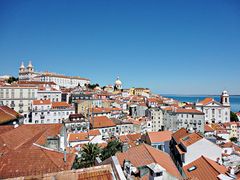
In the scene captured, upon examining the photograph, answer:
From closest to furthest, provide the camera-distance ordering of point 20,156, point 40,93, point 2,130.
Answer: point 20,156 < point 2,130 < point 40,93

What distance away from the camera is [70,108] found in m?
58.8

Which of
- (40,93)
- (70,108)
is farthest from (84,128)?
(40,93)

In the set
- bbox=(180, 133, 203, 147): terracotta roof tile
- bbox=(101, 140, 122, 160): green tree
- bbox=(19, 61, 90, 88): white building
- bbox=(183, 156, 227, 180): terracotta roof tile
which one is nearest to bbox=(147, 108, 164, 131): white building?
bbox=(101, 140, 122, 160): green tree

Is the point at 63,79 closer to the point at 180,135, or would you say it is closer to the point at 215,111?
the point at 215,111

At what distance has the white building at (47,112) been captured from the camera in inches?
2101

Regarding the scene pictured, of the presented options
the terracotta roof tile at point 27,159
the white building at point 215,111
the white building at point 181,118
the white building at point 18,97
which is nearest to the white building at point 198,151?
the terracotta roof tile at point 27,159

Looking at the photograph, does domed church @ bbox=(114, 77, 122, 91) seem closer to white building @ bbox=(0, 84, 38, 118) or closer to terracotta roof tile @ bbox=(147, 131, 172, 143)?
white building @ bbox=(0, 84, 38, 118)

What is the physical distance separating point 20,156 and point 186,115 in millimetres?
66605

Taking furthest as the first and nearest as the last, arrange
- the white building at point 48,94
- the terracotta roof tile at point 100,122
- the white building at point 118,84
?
the white building at point 118,84
the white building at point 48,94
the terracotta roof tile at point 100,122

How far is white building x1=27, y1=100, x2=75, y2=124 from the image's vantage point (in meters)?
53.4

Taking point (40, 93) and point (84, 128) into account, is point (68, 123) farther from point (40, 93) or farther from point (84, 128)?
point (40, 93)

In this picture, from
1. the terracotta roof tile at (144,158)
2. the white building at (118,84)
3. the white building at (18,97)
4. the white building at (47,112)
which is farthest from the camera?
the white building at (118,84)

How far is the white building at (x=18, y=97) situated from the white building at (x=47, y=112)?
6.10 meters

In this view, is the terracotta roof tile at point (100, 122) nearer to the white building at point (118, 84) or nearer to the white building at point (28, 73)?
the white building at point (28, 73)
